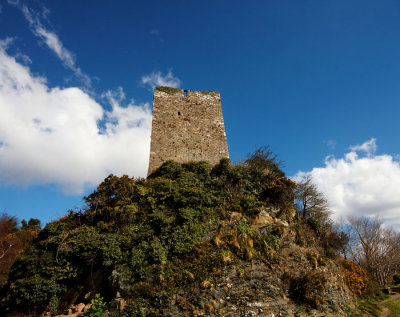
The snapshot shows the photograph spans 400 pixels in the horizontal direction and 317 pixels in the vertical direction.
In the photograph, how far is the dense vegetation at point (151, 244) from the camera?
791cm

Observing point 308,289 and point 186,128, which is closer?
point 308,289

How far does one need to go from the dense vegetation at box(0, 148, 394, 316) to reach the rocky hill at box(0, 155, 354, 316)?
41 millimetres

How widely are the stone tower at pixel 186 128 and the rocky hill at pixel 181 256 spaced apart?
2.58 meters

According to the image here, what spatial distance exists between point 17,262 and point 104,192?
14.9ft

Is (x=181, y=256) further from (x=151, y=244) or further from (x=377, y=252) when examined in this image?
(x=377, y=252)

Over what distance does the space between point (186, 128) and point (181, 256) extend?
8887 mm

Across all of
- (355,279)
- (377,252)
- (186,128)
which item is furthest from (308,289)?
(377,252)

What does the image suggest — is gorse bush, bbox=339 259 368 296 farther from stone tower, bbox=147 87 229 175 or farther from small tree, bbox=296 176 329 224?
stone tower, bbox=147 87 229 175

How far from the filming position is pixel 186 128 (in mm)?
14852

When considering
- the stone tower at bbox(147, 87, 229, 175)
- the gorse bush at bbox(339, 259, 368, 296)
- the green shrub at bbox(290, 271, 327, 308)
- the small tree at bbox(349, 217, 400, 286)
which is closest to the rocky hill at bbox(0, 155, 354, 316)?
the green shrub at bbox(290, 271, 327, 308)

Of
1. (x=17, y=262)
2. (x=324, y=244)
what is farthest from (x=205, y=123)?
(x=17, y=262)

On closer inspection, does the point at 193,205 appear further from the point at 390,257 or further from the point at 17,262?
the point at 390,257

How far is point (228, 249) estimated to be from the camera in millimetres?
8562

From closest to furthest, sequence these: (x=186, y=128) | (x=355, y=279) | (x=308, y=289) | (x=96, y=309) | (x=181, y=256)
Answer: (x=96, y=309)
(x=308, y=289)
(x=181, y=256)
(x=186, y=128)
(x=355, y=279)
